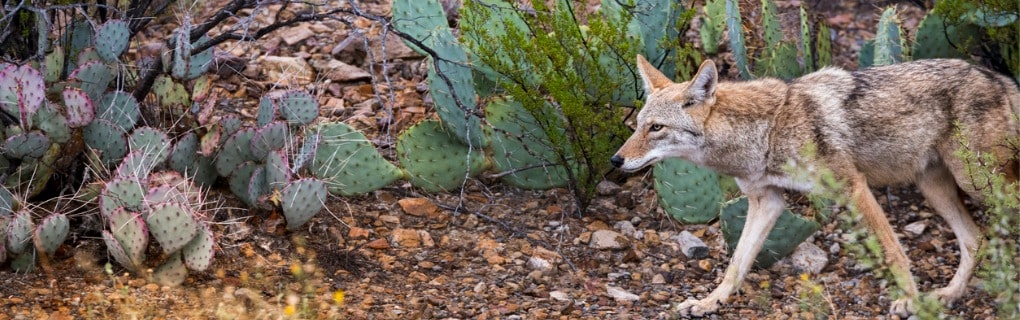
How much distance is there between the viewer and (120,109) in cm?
598

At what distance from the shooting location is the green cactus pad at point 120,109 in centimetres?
595

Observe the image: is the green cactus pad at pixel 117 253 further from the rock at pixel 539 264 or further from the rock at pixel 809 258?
the rock at pixel 809 258

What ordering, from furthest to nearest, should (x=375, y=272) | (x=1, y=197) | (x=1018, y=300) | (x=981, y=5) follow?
(x=981, y=5), (x=375, y=272), (x=1, y=197), (x=1018, y=300)

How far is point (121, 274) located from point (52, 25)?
1.61 metres

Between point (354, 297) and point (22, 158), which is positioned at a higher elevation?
point (22, 158)

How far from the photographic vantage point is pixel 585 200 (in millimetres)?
6871

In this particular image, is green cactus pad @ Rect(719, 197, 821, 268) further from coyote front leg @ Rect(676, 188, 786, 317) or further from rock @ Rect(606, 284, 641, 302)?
rock @ Rect(606, 284, 641, 302)

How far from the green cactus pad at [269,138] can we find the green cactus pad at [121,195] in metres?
0.78

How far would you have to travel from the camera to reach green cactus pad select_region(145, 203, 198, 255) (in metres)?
5.30

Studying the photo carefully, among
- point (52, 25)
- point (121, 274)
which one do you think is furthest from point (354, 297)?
point (52, 25)

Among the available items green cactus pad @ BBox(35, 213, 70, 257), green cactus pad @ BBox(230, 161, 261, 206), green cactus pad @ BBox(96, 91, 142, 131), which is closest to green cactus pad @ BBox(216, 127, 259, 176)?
green cactus pad @ BBox(230, 161, 261, 206)

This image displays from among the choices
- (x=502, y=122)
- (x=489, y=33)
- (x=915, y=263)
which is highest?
(x=489, y=33)

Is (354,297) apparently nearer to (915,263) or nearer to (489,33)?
(489,33)

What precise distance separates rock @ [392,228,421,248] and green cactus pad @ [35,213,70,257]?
174 centimetres
